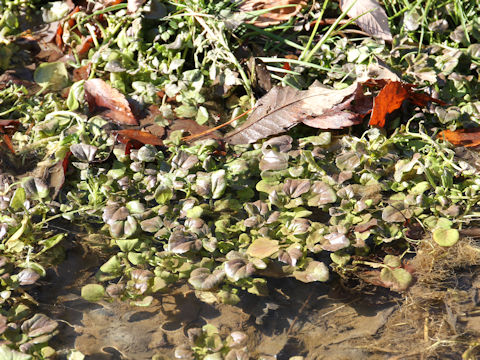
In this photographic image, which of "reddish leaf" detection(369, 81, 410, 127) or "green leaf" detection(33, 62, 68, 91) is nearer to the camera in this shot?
"reddish leaf" detection(369, 81, 410, 127)

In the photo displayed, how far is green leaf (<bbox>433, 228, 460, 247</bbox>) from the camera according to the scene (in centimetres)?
204

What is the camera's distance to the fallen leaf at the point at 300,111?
247 cm

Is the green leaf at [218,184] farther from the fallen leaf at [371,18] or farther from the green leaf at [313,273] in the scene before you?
the fallen leaf at [371,18]

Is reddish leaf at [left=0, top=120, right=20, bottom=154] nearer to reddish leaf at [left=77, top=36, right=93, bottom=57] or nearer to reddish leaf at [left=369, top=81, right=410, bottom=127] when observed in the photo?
reddish leaf at [left=77, top=36, right=93, bottom=57]

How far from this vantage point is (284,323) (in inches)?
74.6

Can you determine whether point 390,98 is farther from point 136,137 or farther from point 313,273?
point 136,137

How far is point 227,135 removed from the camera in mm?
2572

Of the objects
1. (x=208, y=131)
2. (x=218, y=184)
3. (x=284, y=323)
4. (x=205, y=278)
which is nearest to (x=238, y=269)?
(x=205, y=278)

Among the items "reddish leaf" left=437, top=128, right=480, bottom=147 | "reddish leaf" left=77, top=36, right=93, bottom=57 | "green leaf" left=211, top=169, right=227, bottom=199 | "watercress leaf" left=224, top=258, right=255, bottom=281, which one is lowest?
"watercress leaf" left=224, top=258, right=255, bottom=281

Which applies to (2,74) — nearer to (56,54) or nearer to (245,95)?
(56,54)

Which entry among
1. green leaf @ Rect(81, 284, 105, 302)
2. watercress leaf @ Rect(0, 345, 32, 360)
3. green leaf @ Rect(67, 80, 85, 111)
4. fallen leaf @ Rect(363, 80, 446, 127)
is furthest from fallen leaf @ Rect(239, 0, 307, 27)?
watercress leaf @ Rect(0, 345, 32, 360)

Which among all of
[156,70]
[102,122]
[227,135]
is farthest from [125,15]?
[227,135]

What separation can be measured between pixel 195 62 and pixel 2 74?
1.11 metres

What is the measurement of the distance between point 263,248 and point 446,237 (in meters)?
0.71
